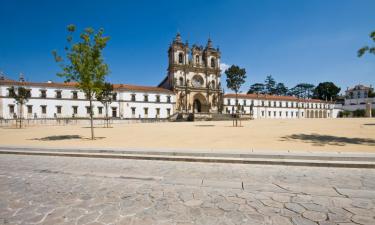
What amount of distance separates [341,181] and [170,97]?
2139 inches

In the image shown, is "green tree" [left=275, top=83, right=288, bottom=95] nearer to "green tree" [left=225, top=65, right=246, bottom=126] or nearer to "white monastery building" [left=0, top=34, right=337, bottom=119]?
"white monastery building" [left=0, top=34, right=337, bottom=119]

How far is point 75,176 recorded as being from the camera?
18.3 feet

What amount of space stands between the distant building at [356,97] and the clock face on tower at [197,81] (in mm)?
77264

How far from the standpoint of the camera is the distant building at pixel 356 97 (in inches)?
3527

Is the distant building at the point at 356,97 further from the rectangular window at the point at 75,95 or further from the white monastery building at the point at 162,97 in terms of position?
the rectangular window at the point at 75,95

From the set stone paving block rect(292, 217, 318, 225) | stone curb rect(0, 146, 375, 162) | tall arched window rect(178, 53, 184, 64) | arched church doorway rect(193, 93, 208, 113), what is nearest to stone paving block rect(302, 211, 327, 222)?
stone paving block rect(292, 217, 318, 225)

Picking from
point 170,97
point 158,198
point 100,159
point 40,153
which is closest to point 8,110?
point 170,97

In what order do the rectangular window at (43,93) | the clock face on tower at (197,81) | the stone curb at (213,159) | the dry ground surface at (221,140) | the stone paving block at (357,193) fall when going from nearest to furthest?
1. the stone paving block at (357,193)
2. the stone curb at (213,159)
3. the dry ground surface at (221,140)
4. the rectangular window at (43,93)
5. the clock face on tower at (197,81)

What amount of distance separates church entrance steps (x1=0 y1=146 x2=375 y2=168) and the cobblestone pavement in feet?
1.37

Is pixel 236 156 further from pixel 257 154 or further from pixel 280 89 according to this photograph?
pixel 280 89

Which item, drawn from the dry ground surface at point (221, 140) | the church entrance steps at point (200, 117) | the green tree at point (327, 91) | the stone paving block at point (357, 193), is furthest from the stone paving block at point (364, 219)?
the green tree at point (327, 91)

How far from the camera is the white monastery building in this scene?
46253 millimetres

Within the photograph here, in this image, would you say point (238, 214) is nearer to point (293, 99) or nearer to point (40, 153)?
point (40, 153)

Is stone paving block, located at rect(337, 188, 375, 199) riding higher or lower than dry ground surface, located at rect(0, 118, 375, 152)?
higher
